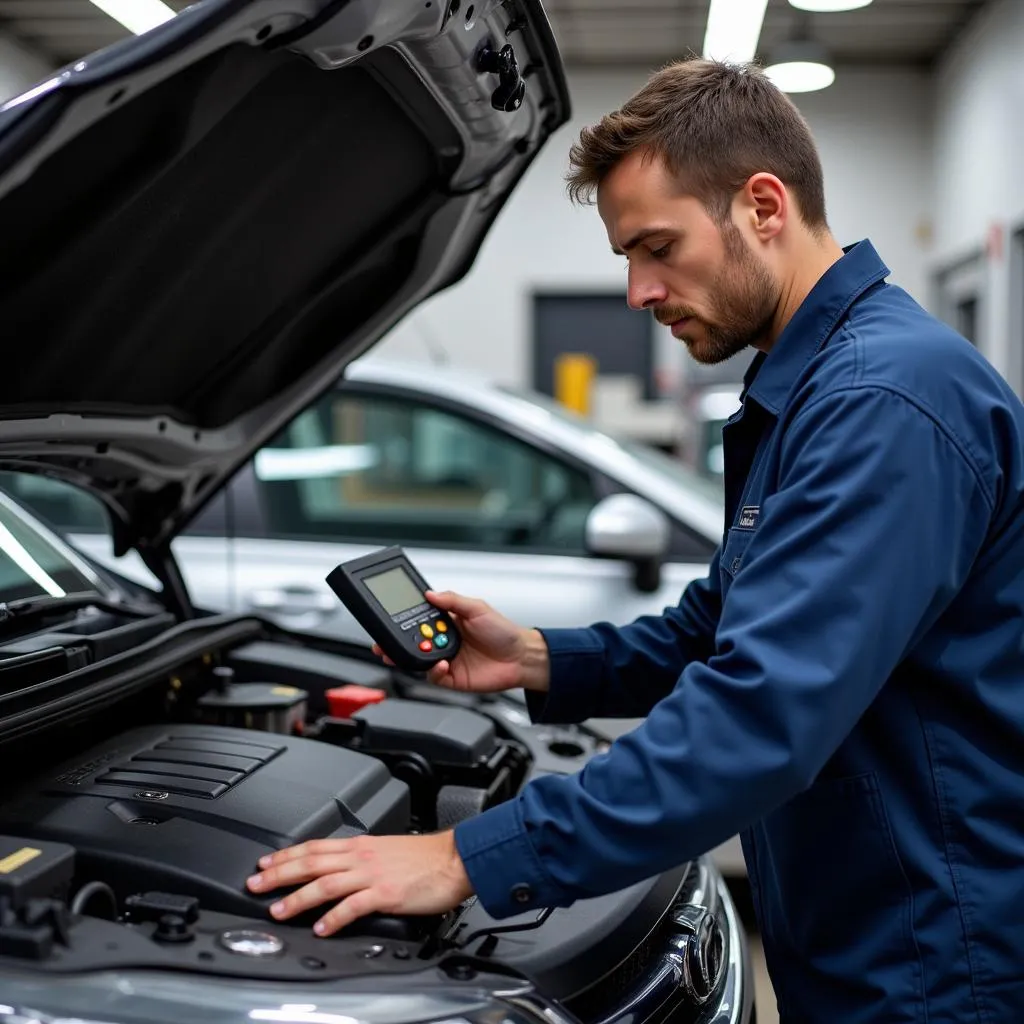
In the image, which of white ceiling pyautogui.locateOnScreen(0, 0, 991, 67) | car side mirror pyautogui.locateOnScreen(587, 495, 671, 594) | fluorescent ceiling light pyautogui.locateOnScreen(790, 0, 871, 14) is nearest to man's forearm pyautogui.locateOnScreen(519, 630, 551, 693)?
car side mirror pyautogui.locateOnScreen(587, 495, 671, 594)

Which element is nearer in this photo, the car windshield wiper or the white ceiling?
the car windshield wiper

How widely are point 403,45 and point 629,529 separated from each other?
65.7 inches

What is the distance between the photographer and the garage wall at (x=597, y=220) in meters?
8.87

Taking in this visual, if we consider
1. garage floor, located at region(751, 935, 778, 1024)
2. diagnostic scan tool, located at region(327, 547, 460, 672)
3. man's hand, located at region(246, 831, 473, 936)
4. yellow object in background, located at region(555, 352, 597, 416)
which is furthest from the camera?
yellow object in background, located at region(555, 352, 597, 416)

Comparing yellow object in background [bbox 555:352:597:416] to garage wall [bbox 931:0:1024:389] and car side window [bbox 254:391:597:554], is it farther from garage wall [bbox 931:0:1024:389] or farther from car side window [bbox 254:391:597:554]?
car side window [bbox 254:391:597:554]

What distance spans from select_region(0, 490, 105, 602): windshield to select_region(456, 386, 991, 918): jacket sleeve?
1.01m

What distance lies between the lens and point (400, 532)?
3.51m

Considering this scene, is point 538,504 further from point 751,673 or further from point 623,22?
point 623,22

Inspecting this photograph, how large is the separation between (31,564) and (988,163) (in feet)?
22.0

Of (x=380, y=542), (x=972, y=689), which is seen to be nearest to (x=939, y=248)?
(x=380, y=542)

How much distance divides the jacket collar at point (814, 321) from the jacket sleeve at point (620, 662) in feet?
1.51

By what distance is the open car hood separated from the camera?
1.22 metres

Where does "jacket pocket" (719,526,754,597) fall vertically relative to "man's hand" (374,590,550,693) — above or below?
above

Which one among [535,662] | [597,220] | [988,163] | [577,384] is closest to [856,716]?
[535,662]
